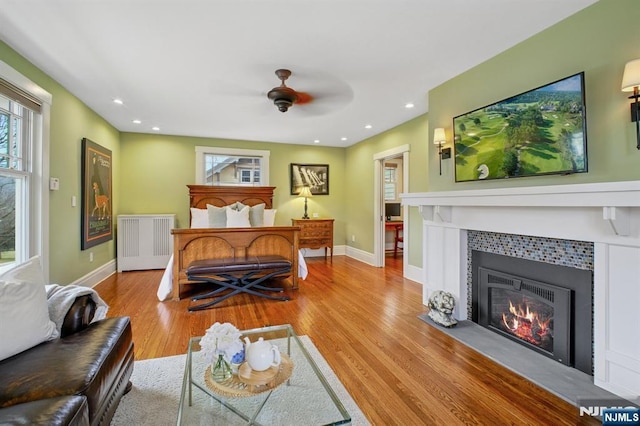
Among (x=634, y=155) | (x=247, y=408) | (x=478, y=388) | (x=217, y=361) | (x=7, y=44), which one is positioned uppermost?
(x=7, y=44)

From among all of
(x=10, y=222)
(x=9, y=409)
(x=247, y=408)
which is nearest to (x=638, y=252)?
(x=247, y=408)

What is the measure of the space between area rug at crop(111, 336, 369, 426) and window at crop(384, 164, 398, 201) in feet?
17.7

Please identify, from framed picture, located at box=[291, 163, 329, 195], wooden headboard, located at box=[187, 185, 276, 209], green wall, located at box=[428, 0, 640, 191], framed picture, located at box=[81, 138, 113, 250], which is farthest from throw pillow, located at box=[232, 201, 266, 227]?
green wall, located at box=[428, 0, 640, 191]

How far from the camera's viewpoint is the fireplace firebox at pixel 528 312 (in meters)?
2.10

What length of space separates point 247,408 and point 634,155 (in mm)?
2574

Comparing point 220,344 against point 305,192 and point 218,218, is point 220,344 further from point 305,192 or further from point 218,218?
point 305,192

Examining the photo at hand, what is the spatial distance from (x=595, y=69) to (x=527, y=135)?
0.53 meters

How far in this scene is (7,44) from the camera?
2.41 meters

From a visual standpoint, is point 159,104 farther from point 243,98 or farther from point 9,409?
point 9,409

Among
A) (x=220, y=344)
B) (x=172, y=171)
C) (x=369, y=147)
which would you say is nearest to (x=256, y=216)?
(x=172, y=171)

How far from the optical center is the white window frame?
280 cm

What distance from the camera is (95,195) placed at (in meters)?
4.16

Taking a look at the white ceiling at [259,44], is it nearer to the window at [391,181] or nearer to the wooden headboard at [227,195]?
the wooden headboard at [227,195]

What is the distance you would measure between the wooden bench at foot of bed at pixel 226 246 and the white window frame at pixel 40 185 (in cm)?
116
